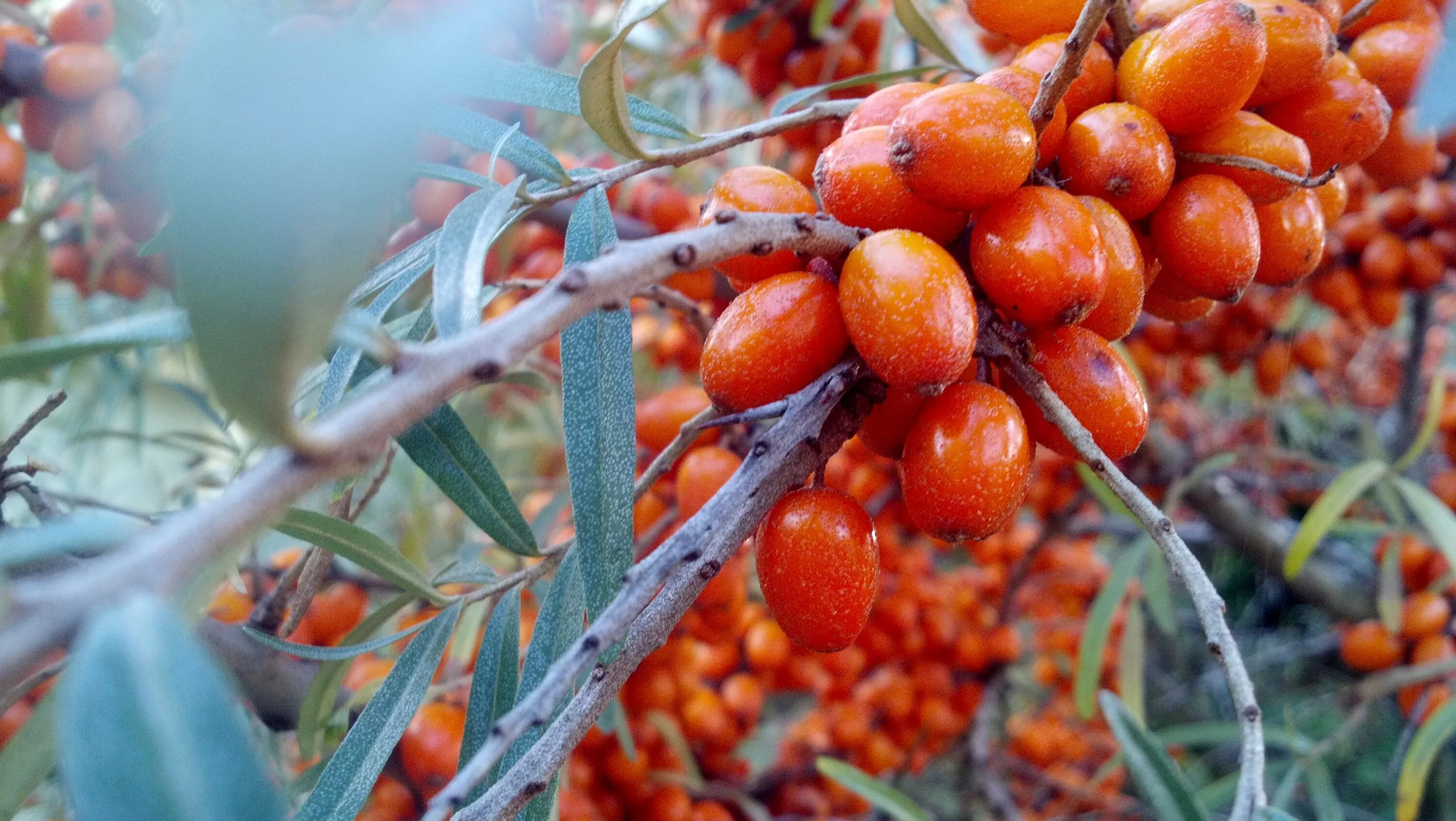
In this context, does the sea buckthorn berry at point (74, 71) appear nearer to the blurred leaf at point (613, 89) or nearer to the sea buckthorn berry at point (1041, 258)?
the blurred leaf at point (613, 89)

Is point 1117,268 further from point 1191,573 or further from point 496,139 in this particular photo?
point 496,139

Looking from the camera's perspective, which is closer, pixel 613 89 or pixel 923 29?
pixel 613 89

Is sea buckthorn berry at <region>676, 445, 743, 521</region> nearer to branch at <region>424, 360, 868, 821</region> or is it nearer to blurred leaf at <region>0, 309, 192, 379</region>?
branch at <region>424, 360, 868, 821</region>

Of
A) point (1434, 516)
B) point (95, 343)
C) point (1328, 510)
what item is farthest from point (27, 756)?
point (1434, 516)

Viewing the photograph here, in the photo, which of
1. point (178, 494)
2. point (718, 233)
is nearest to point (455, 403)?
point (178, 494)

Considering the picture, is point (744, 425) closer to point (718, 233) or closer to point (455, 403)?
point (455, 403)

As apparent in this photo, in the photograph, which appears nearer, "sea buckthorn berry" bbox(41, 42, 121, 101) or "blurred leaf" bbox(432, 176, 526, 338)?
"blurred leaf" bbox(432, 176, 526, 338)

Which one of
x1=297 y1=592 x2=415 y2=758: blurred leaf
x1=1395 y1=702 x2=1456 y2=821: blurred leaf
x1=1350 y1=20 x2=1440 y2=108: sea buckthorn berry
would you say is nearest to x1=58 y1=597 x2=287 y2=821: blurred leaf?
x1=297 y1=592 x2=415 y2=758: blurred leaf
